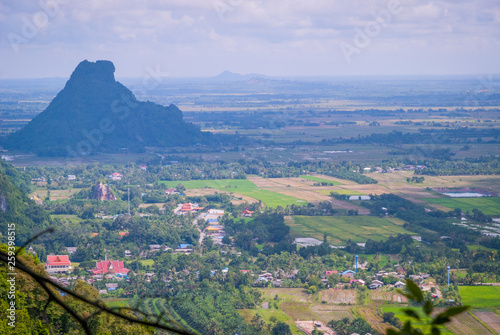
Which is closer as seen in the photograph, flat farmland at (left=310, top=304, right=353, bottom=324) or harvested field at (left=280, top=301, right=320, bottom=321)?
flat farmland at (left=310, top=304, right=353, bottom=324)

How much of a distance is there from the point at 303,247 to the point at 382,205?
8.52 m

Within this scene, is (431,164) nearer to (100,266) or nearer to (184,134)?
(184,134)

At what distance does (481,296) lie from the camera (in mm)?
17188

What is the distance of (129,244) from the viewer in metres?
22.8

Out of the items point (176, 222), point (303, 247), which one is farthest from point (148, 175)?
point (303, 247)

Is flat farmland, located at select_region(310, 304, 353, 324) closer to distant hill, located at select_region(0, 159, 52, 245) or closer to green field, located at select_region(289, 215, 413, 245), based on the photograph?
green field, located at select_region(289, 215, 413, 245)

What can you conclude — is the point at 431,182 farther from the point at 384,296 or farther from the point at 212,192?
the point at 384,296

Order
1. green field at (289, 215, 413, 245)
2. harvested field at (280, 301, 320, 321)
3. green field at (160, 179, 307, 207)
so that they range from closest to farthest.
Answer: harvested field at (280, 301, 320, 321) < green field at (289, 215, 413, 245) < green field at (160, 179, 307, 207)

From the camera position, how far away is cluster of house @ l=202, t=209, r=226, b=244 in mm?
24322

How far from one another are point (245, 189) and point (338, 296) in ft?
58.2

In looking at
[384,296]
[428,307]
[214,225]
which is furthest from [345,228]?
[428,307]

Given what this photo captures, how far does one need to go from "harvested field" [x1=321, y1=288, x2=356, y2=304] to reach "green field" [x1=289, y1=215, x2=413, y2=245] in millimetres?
5234

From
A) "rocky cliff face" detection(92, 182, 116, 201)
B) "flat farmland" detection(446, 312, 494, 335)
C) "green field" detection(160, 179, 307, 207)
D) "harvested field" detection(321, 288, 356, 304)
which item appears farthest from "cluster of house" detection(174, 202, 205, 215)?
"flat farmland" detection(446, 312, 494, 335)

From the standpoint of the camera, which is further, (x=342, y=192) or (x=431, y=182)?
(x=431, y=182)
